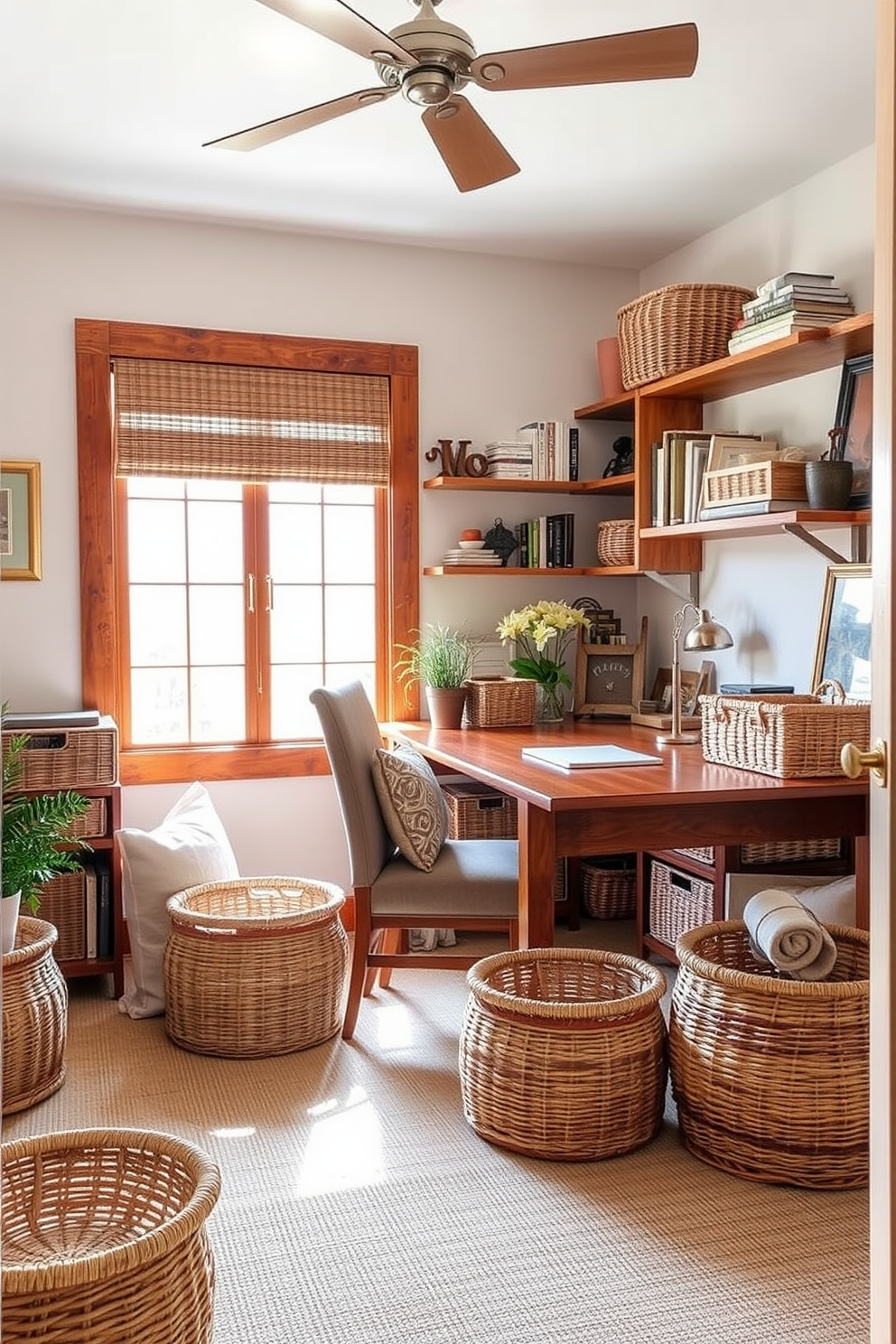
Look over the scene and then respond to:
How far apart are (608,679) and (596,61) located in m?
2.41

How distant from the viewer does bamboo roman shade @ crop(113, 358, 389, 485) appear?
3896 millimetres

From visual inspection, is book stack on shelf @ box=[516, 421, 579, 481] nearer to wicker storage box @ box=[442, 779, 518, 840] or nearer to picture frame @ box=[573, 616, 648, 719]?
picture frame @ box=[573, 616, 648, 719]

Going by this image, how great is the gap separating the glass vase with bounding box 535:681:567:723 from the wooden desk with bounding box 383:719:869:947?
3.38 feet

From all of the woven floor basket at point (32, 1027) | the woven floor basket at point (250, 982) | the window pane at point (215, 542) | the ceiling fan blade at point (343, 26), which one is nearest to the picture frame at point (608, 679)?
the window pane at point (215, 542)

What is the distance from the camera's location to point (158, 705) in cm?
405

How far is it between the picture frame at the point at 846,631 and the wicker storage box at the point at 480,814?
1.21 metres

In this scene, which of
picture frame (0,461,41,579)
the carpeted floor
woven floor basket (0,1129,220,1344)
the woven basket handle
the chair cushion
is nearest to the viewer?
woven floor basket (0,1129,220,1344)

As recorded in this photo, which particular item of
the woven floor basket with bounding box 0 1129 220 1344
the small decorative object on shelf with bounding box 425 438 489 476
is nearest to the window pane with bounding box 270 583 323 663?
the small decorative object on shelf with bounding box 425 438 489 476

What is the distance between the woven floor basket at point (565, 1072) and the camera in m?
2.41

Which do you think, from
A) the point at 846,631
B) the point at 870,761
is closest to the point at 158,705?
the point at 846,631

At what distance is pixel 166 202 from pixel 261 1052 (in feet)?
8.73

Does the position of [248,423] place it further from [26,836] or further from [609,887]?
[609,887]

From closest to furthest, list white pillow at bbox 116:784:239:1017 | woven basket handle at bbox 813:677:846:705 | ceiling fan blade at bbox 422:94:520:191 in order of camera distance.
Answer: ceiling fan blade at bbox 422:94:520:191 < woven basket handle at bbox 813:677:846:705 < white pillow at bbox 116:784:239:1017

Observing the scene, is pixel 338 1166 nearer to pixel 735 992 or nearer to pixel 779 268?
pixel 735 992
